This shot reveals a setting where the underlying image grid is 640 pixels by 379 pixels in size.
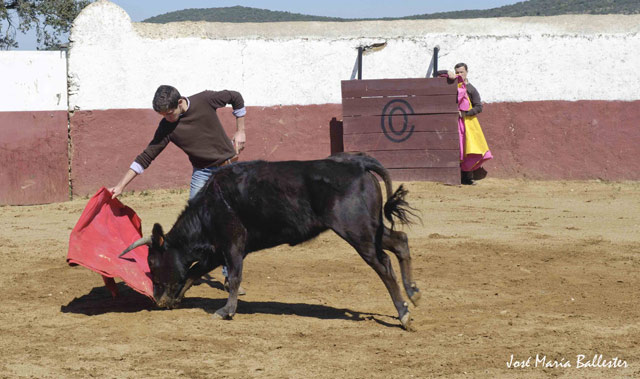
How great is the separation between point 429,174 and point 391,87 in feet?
4.71

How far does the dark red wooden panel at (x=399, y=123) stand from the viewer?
12.6 meters

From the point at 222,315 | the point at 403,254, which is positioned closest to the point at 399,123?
the point at 403,254

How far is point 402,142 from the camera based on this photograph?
1274 centimetres

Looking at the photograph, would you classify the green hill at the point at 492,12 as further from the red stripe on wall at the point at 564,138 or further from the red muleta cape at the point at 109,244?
the red muleta cape at the point at 109,244

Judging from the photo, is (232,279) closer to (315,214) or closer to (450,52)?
(315,214)

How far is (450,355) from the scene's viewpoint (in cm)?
459

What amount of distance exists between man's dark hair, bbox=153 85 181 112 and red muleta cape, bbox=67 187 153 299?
81 centimetres

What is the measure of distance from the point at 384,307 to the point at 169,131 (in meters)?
2.03

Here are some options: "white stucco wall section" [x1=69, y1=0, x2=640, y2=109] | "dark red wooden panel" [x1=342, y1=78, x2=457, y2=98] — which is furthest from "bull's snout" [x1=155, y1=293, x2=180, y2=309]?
"dark red wooden panel" [x1=342, y1=78, x2=457, y2=98]

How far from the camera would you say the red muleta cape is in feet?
19.3

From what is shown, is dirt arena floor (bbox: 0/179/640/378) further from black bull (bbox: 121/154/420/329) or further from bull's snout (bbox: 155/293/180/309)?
black bull (bbox: 121/154/420/329)

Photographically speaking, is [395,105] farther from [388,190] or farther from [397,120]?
[388,190]

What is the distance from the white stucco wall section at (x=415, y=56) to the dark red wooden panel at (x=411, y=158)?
1136 mm

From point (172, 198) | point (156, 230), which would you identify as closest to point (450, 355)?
point (156, 230)
